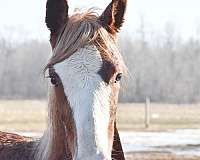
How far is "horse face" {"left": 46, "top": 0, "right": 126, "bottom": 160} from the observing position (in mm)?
2531

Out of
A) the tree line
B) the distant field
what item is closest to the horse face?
the distant field

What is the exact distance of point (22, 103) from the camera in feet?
142

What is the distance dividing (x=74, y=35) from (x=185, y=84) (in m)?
58.5

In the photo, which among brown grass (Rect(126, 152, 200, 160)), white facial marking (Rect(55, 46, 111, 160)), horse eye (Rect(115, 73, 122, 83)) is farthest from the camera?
brown grass (Rect(126, 152, 200, 160))

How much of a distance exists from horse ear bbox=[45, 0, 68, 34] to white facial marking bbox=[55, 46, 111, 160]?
0.32 meters

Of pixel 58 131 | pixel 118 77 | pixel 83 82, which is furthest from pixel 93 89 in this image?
pixel 58 131

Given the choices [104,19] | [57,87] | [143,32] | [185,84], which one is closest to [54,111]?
[57,87]

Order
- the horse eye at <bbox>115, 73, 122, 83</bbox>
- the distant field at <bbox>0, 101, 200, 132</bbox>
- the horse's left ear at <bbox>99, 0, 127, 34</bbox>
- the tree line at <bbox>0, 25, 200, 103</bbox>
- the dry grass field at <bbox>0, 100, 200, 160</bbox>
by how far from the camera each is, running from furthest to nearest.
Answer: the tree line at <bbox>0, 25, 200, 103</bbox>, the distant field at <bbox>0, 101, 200, 132</bbox>, the dry grass field at <bbox>0, 100, 200, 160</bbox>, the horse's left ear at <bbox>99, 0, 127, 34</bbox>, the horse eye at <bbox>115, 73, 122, 83</bbox>

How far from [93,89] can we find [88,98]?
67mm

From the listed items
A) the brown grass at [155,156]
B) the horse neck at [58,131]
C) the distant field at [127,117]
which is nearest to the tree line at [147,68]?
the distant field at [127,117]

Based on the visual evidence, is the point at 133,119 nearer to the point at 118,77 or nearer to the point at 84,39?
the point at 118,77

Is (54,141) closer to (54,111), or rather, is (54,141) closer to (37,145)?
(54,111)

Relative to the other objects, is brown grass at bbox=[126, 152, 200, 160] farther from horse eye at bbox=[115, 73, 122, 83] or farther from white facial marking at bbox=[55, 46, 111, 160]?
white facial marking at bbox=[55, 46, 111, 160]

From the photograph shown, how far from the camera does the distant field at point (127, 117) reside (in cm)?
2285
